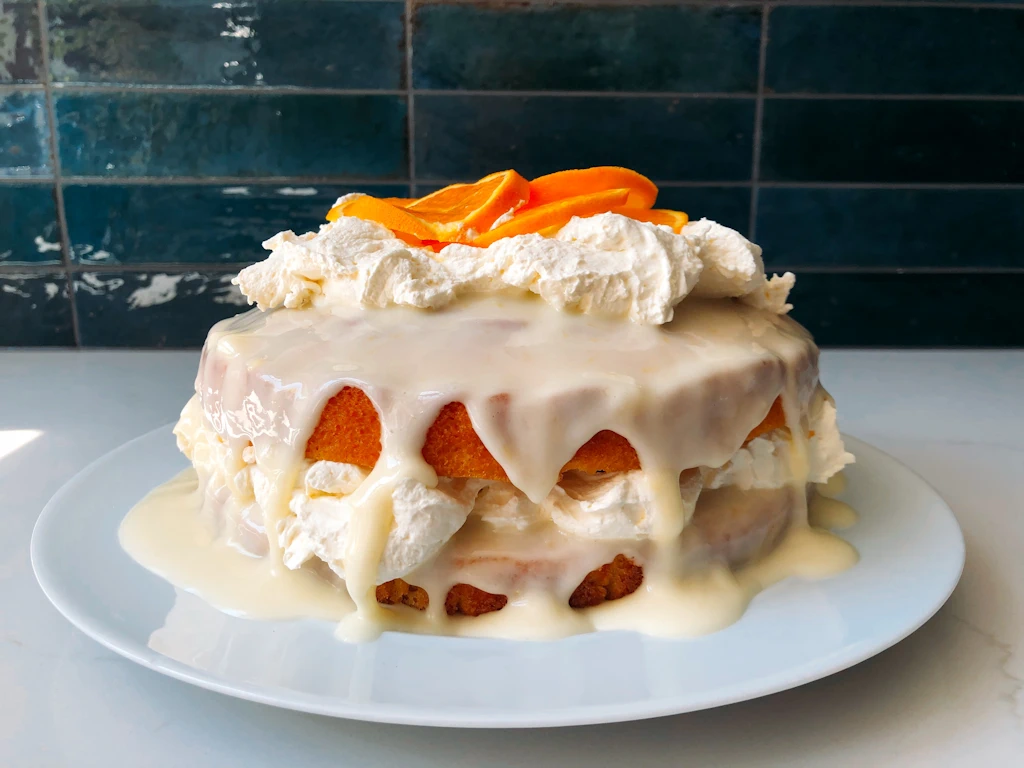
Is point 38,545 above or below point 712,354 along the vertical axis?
below

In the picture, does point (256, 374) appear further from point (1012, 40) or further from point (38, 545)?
point (1012, 40)

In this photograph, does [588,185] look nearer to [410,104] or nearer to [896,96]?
[410,104]

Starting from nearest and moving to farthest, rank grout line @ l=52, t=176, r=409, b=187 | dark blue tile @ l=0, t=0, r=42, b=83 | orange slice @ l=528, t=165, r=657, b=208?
orange slice @ l=528, t=165, r=657, b=208 < dark blue tile @ l=0, t=0, r=42, b=83 < grout line @ l=52, t=176, r=409, b=187

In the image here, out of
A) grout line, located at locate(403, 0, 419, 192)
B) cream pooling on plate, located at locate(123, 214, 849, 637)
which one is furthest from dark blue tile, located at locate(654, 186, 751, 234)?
cream pooling on plate, located at locate(123, 214, 849, 637)

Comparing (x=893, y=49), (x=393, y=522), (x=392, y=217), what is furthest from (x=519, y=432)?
(x=893, y=49)

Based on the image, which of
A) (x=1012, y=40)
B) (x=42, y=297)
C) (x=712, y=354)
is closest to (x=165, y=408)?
(x=42, y=297)

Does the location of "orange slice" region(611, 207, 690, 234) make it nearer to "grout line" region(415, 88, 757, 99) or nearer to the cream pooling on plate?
the cream pooling on plate
